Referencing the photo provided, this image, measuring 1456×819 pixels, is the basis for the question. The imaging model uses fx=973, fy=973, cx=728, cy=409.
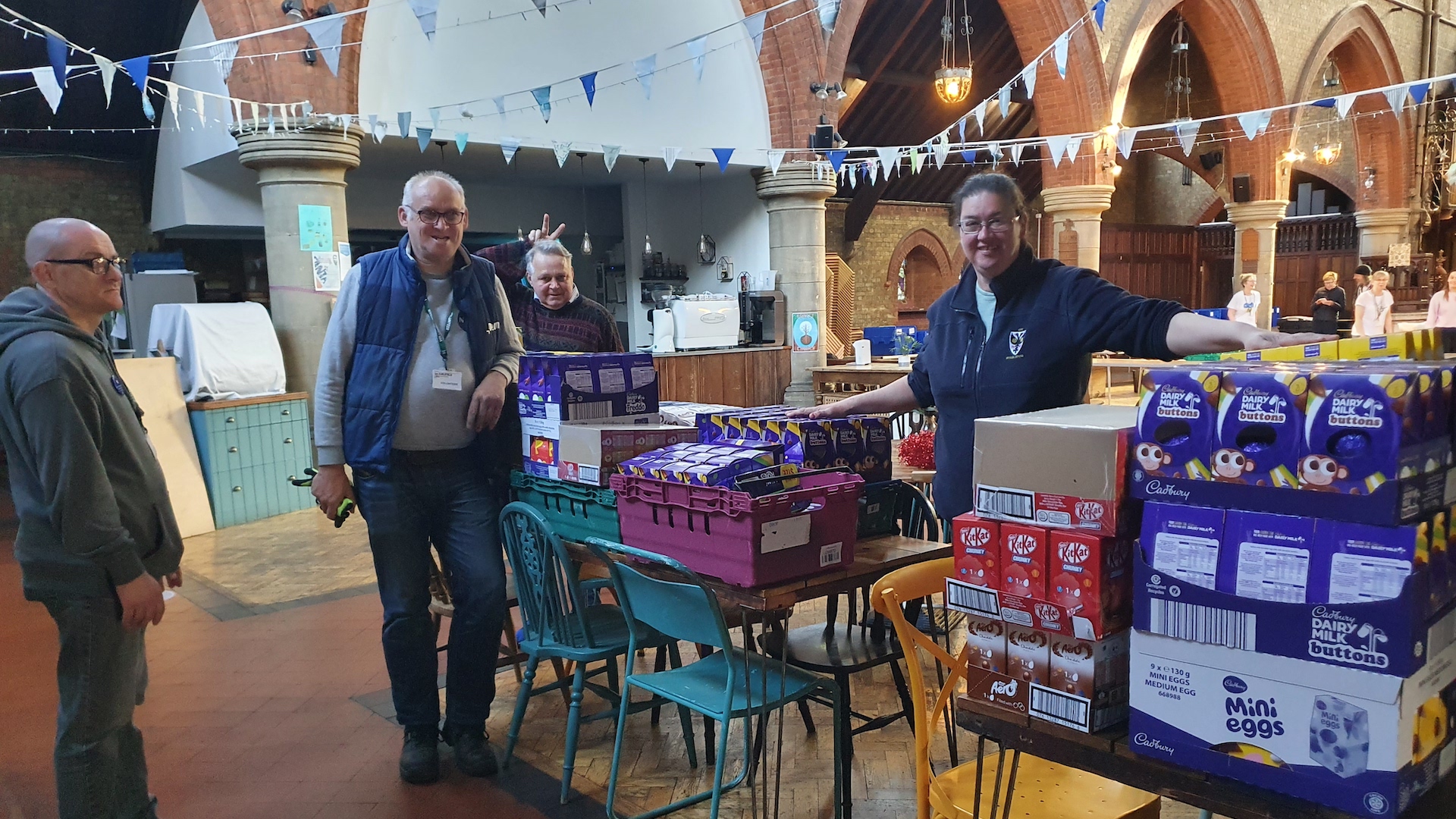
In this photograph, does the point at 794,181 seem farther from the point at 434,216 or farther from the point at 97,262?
the point at 97,262

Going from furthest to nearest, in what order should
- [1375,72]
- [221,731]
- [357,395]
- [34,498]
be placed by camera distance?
1. [1375,72]
2. [221,731]
3. [357,395]
4. [34,498]

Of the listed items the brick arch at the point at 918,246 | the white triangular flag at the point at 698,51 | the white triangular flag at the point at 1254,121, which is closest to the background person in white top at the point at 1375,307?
the white triangular flag at the point at 1254,121

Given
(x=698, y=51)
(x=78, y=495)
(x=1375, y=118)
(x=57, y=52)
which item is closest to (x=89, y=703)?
(x=78, y=495)

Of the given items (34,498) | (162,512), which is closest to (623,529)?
(162,512)

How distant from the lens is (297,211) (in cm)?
727

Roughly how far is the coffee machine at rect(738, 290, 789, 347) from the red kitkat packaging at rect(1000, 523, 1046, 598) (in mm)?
8694

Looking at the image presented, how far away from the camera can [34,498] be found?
2.29 meters

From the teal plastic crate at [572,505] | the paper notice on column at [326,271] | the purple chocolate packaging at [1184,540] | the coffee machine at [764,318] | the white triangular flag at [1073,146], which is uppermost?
the white triangular flag at [1073,146]

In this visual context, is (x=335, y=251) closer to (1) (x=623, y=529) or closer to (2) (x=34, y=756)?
(2) (x=34, y=756)

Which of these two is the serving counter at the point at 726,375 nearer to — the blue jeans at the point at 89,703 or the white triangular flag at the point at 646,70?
the white triangular flag at the point at 646,70

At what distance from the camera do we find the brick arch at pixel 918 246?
58.1 ft

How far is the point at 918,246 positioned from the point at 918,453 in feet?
47.4

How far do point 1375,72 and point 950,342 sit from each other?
19.4 metres

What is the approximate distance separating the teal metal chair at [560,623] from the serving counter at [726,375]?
233 inches
